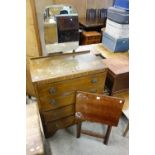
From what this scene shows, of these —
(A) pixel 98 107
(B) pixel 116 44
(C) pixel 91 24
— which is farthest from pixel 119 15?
(C) pixel 91 24

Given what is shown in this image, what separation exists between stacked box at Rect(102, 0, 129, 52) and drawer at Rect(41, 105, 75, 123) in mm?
740

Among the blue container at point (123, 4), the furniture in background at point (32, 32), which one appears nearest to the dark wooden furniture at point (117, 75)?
the blue container at point (123, 4)

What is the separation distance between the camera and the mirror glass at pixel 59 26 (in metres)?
1.13

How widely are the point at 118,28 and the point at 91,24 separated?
6.65 feet

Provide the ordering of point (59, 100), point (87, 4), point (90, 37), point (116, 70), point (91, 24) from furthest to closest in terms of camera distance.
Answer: point (87, 4) → point (91, 24) → point (90, 37) → point (116, 70) → point (59, 100)

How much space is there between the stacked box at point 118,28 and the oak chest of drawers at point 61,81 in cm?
35

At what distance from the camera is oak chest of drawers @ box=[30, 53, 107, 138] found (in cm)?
109

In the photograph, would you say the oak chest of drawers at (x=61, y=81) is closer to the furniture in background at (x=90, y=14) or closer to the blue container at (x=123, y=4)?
the blue container at (x=123, y=4)

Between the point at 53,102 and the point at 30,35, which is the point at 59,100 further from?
the point at 30,35

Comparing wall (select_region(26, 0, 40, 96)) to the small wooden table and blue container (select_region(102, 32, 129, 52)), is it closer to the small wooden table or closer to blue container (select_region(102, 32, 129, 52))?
the small wooden table

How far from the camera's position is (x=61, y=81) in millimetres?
1111

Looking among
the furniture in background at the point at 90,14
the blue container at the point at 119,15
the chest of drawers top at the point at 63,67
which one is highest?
the furniture in background at the point at 90,14

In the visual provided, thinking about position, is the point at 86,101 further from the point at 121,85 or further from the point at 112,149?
the point at 112,149
